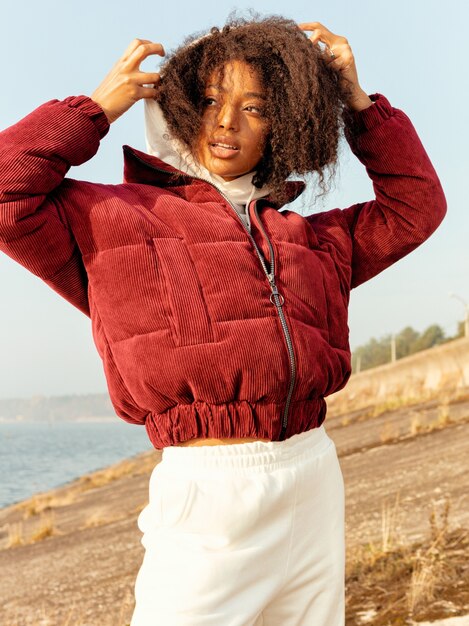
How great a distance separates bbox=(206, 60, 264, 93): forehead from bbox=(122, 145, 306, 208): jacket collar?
28 centimetres

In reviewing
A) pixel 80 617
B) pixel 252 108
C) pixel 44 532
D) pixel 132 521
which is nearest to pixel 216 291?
pixel 252 108

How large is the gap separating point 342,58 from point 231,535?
143cm

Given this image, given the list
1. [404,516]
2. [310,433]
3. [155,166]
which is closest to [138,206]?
[155,166]

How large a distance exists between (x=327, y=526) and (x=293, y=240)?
2.60ft

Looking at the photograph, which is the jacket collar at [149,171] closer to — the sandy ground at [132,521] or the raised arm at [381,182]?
the raised arm at [381,182]

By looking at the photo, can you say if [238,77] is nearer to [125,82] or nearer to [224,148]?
[224,148]

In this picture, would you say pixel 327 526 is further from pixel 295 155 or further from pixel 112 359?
pixel 295 155

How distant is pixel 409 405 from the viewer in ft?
51.1

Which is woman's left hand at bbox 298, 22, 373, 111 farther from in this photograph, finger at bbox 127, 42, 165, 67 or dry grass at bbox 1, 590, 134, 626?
dry grass at bbox 1, 590, 134, 626

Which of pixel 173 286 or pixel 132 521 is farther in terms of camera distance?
pixel 132 521

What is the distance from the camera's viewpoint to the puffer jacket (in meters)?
2.13

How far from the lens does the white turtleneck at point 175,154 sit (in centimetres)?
250

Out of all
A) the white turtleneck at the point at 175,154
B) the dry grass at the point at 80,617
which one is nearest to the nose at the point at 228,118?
the white turtleneck at the point at 175,154

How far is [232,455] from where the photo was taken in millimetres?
2164
